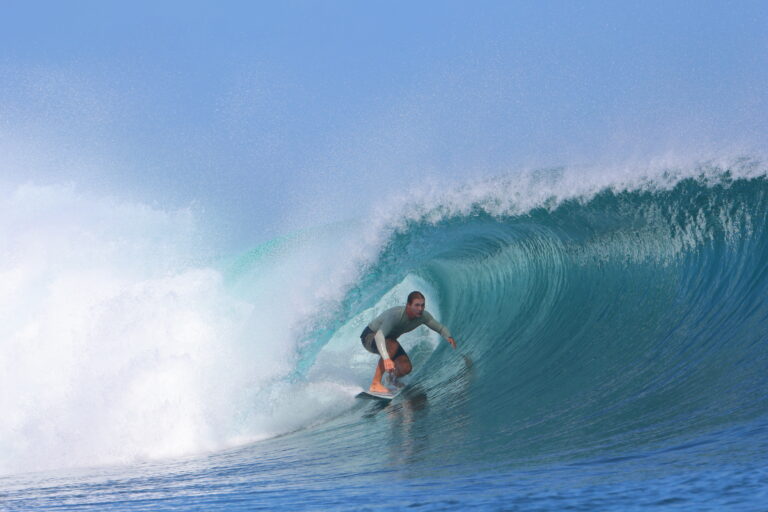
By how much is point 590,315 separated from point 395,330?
6.66 feet

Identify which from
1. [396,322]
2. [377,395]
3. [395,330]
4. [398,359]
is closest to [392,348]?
[398,359]

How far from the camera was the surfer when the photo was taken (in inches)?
292

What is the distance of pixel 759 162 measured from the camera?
7938 mm

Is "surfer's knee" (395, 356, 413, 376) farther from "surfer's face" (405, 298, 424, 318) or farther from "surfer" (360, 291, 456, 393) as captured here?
"surfer's face" (405, 298, 424, 318)

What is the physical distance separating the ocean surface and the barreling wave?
1.1 inches

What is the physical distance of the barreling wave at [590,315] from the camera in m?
4.51

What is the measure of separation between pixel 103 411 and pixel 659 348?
192 inches

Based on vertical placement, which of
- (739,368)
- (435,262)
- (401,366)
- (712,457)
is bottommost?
(712,457)

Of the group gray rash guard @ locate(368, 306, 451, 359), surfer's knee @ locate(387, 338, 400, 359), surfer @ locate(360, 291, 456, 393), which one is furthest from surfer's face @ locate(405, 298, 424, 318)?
surfer's knee @ locate(387, 338, 400, 359)

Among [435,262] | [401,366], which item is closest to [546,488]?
[401,366]

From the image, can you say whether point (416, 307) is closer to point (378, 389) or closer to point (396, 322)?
point (396, 322)

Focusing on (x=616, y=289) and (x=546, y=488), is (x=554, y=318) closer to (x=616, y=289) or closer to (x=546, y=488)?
(x=616, y=289)

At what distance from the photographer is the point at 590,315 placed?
7.94 m

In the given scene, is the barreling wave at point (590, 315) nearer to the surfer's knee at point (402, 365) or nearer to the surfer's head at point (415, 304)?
the surfer's knee at point (402, 365)
